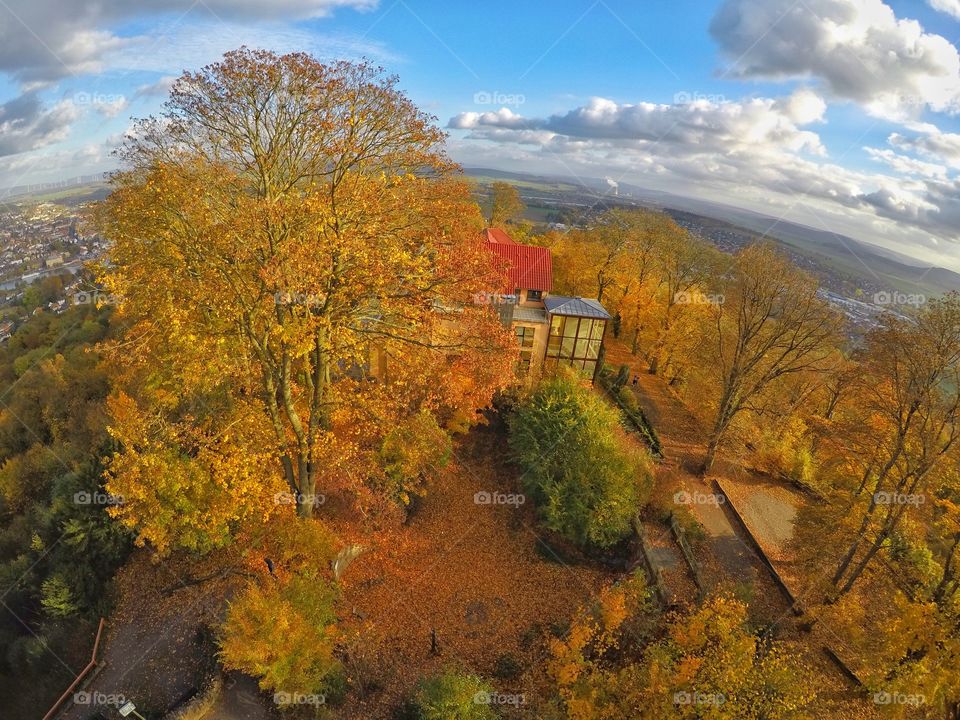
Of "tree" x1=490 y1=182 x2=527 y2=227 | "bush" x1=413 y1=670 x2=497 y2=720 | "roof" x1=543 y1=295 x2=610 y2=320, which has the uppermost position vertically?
"tree" x1=490 y1=182 x2=527 y2=227

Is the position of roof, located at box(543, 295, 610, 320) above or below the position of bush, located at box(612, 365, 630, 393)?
above

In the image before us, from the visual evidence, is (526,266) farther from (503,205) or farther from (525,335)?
(503,205)

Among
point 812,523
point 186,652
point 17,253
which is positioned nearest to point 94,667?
point 186,652

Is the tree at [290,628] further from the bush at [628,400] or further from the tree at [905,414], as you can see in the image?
the bush at [628,400]

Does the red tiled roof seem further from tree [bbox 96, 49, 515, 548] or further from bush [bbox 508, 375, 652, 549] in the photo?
tree [bbox 96, 49, 515, 548]

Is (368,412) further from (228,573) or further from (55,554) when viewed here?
(55,554)

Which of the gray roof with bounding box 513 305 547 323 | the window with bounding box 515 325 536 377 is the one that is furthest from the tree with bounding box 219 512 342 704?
the gray roof with bounding box 513 305 547 323
